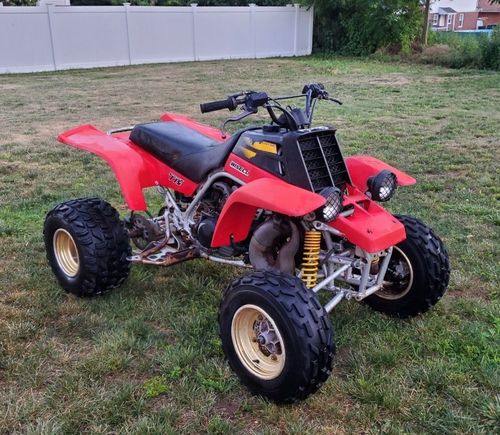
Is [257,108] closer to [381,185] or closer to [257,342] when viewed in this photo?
[381,185]

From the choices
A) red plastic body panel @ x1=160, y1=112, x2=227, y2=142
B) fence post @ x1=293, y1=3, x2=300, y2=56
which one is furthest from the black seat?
fence post @ x1=293, y1=3, x2=300, y2=56

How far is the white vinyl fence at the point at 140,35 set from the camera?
18.0m

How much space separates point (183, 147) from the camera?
359 cm

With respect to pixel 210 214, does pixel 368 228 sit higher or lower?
higher

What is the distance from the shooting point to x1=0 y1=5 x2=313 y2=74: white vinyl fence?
59.2ft

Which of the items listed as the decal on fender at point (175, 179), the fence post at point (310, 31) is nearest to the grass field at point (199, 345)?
the decal on fender at point (175, 179)

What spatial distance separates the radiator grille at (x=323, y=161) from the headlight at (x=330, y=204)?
0.14 metres

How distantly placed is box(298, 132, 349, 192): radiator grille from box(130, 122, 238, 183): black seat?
0.47 m

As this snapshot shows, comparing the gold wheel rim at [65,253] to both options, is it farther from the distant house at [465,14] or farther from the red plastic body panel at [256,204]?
the distant house at [465,14]

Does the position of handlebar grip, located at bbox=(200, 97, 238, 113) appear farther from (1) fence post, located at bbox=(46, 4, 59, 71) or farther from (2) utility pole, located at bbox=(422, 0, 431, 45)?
(2) utility pole, located at bbox=(422, 0, 431, 45)

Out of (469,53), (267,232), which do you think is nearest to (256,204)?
(267,232)

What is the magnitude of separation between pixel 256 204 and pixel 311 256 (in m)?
0.44

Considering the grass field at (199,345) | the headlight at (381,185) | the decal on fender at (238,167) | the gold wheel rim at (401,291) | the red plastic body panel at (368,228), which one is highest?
the decal on fender at (238,167)

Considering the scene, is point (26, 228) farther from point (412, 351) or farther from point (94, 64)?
point (94, 64)
